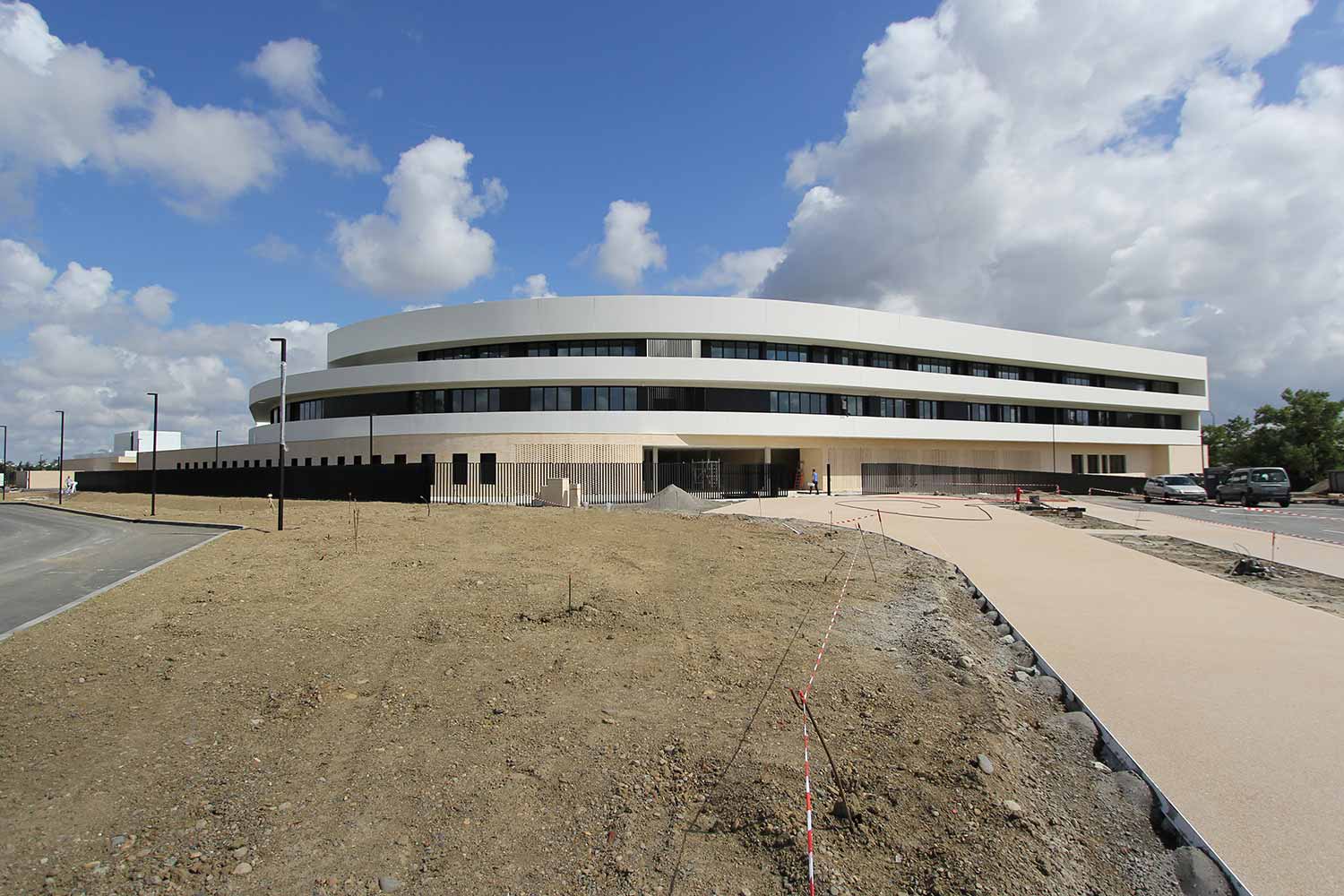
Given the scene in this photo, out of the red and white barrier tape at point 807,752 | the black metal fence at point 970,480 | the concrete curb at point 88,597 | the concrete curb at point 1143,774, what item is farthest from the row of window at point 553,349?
the concrete curb at point 1143,774

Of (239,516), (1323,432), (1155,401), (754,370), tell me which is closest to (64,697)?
(239,516)

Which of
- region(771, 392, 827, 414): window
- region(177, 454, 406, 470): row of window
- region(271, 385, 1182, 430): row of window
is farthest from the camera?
region(771, 392, 827, 414): window

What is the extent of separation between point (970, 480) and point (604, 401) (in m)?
→ 27.5

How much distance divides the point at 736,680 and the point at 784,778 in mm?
1978

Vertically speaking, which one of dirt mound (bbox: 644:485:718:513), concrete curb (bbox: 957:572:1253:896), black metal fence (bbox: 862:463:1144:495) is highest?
black metal fence (bbox: 862:463:1144:495)

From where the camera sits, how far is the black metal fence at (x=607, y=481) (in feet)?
112

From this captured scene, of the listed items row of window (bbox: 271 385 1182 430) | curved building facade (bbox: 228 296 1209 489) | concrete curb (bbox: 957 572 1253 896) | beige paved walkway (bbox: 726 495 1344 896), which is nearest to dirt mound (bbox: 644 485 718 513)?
curved building facade (bbox: 228 296 1209 489)

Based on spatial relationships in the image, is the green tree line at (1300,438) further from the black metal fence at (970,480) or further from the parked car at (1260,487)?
the parked car at (1260,487)

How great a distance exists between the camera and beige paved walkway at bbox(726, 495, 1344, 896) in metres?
4.16

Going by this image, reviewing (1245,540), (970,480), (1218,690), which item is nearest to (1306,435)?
(970,480)

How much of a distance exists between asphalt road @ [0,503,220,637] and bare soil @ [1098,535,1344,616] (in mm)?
18537

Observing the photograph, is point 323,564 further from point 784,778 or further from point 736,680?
point 784,778

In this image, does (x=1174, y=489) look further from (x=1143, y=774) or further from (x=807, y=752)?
(x=807, y=752)

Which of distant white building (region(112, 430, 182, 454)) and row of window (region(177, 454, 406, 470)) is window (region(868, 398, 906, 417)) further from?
distant white building (region(112, 430, 182, 454))
